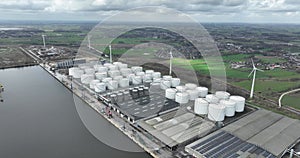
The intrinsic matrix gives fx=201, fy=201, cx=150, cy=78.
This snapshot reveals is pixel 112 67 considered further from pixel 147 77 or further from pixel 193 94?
pixel 193 94

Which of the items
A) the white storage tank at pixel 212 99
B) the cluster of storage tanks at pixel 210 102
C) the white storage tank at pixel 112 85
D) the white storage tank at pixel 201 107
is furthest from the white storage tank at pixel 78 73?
the white storage tank at pixel 212 99

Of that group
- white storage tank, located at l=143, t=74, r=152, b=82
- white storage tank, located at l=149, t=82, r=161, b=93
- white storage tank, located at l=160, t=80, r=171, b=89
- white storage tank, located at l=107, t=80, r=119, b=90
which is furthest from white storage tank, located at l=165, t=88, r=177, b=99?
white storage tank, located at l=107, t=80, r=119, b=90

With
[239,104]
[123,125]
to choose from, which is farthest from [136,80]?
[239,104]

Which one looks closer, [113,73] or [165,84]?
[165,84]

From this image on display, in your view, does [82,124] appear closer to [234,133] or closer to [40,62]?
[234,133]

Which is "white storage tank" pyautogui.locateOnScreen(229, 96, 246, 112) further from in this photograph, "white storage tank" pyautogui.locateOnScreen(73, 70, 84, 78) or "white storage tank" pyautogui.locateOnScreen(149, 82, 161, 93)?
"white storage tank" pyautogui.locateOnScreen(73, 70, 84, 78)

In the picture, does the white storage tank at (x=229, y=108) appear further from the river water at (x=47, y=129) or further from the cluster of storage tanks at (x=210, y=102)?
the river water at (x=47, y=129)

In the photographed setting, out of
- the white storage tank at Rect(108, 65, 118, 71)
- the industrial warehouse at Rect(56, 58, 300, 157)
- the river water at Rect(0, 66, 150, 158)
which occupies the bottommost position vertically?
the river water at Rect(0, 66, 150, 158)
